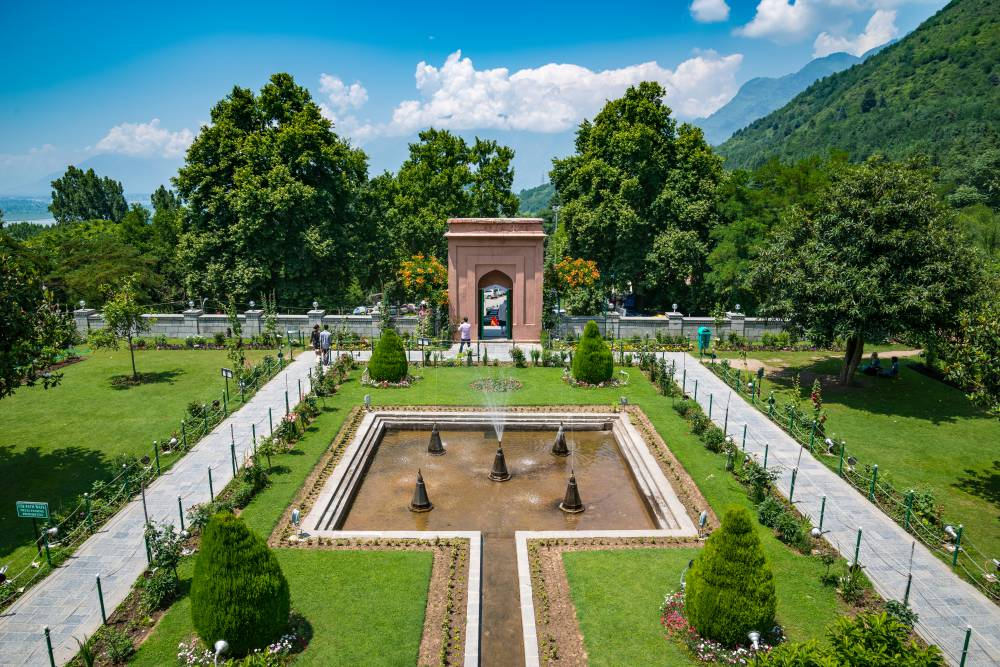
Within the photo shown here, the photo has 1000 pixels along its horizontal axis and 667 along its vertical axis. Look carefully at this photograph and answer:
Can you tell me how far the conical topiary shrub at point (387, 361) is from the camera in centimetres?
2514

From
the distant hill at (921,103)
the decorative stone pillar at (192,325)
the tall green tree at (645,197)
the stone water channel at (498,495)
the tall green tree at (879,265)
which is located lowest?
the stone water channel at (498,495)

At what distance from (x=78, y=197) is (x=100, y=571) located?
85270 mm

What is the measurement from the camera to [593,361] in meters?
25.3

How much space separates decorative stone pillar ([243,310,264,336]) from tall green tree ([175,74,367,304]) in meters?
2.49

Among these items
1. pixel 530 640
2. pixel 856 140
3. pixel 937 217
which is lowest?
pixel 530 640

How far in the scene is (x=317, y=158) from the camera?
3656cm

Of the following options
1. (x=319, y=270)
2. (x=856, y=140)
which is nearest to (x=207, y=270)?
(x=319, y=270)

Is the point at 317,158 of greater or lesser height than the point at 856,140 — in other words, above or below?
below

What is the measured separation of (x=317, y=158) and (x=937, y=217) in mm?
30970

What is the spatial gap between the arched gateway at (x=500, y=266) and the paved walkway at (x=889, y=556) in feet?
48.4

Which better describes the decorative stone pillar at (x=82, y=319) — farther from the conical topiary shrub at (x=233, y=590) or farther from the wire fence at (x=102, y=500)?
the conical topiary shrub at (x=233, y=590)

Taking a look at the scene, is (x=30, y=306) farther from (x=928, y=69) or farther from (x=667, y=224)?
(x=928, y=69)

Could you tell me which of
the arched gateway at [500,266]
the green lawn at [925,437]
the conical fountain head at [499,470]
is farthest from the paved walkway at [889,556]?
the arched gateway at [500,266]

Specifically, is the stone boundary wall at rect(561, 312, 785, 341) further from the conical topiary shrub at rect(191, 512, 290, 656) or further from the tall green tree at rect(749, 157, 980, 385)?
the conical topiary shrub at rect(191, 512, 290, 656)
